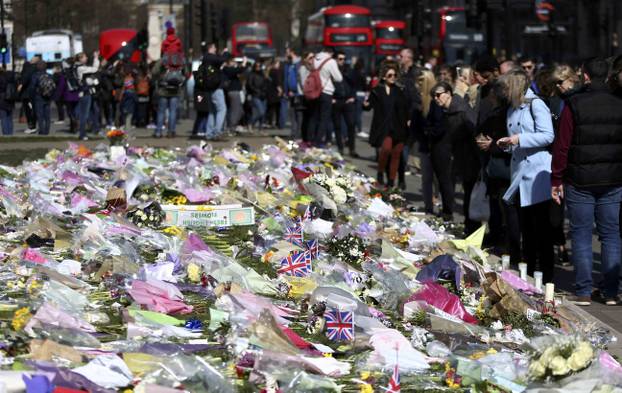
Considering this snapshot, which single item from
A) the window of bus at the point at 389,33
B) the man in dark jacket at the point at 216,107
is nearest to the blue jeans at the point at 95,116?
the man in dark jacket at the point at 216,107

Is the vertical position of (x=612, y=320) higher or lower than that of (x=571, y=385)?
lower

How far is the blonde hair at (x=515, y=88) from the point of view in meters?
10.8

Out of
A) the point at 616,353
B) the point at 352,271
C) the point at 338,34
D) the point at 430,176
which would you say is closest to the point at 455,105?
the point at 430,176

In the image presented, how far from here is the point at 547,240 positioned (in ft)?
35.3

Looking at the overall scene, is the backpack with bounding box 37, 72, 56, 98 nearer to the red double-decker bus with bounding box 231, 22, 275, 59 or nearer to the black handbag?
the black handbag

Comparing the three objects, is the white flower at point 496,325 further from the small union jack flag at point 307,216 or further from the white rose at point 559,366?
the small union jack flag at point 307,216

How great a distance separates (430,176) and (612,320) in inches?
237

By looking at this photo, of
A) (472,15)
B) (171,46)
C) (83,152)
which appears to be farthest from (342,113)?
(83,152)

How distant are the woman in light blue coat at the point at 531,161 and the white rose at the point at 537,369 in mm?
4428

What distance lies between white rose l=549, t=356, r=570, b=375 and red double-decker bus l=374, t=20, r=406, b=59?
60.0 m

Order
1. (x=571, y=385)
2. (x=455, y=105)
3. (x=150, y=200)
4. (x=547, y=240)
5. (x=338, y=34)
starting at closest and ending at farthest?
(x=571, y=385) → (x=547, y=240) → (x=150, y=200) → (x=455, y=105) → (x=338, y=34)

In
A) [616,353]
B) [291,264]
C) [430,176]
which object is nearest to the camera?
[616,353]

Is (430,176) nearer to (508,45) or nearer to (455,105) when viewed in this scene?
(455,105)

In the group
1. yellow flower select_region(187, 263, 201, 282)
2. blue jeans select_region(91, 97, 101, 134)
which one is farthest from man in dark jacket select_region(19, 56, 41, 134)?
yellow flower select_region(187, 263, 201, 282)
